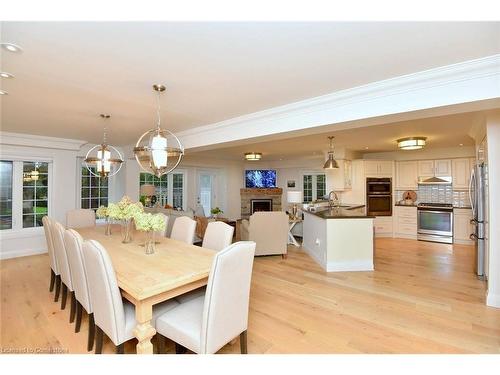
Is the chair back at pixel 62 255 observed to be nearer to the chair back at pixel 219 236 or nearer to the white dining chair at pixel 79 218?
the chair back at pixel 219 236

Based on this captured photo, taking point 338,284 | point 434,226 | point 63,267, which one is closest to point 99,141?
point 63,267

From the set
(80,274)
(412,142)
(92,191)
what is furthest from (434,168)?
(92,191)

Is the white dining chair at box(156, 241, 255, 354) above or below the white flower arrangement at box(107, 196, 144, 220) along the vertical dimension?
below

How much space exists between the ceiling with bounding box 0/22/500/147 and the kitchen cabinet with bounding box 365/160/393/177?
→ 448 cm

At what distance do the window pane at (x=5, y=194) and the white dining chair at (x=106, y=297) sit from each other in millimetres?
4358

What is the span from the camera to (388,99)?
2248mm

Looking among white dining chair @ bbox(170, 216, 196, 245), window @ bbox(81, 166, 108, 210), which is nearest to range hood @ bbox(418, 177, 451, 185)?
white dining chair @ bbox(170, 216, 196, 245)

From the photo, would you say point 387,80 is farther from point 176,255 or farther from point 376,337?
point 176,255

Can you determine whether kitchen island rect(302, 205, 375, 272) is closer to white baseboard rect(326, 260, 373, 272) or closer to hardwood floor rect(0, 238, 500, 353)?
white baseboard rect(326, 260, 373, 272)

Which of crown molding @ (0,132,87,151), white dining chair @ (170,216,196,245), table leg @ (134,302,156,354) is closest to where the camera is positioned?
table leg @ (134,302,156,354)

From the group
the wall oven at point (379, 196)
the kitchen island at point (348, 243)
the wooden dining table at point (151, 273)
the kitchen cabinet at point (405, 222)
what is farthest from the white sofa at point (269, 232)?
the kitchen cabinet at point (405, 222)

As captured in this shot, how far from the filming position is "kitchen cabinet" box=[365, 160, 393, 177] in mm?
6348

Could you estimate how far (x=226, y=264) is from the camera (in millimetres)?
1559

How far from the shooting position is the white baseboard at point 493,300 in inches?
106
